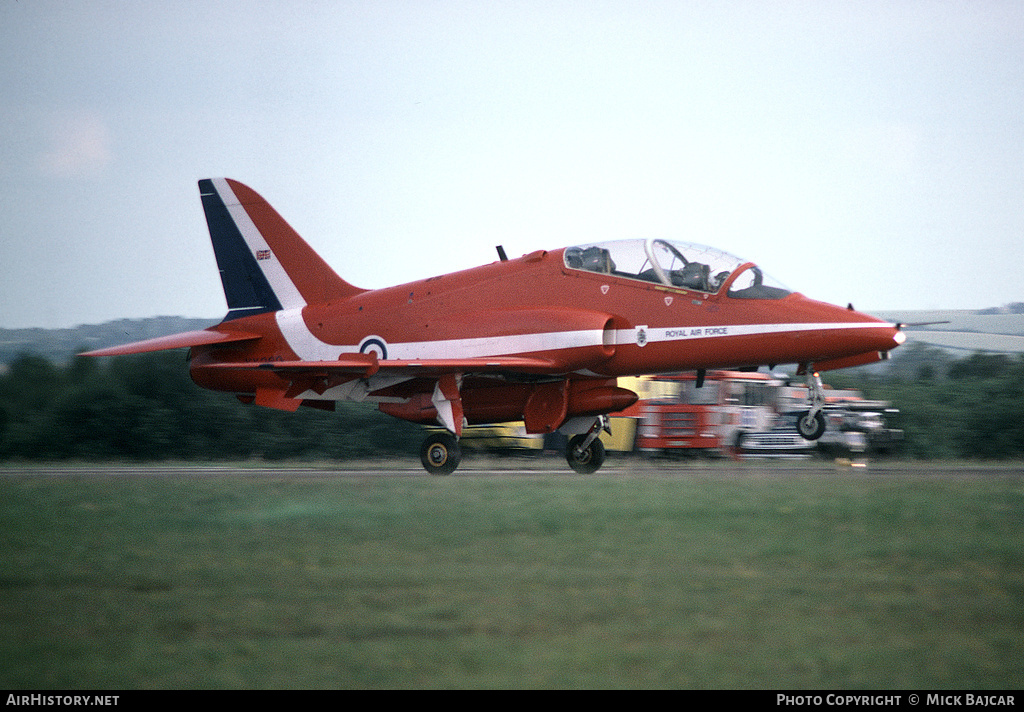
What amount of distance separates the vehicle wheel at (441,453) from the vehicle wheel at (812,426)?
16.7 feet

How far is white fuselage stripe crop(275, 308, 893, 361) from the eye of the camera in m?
14.4

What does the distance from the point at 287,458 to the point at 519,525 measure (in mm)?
16416

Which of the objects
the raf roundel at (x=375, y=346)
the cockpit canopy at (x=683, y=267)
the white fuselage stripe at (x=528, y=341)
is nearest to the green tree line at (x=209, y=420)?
the white fuselage stripe at (x=528, y=341)

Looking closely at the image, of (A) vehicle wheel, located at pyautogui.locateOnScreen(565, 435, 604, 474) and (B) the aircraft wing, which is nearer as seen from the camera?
(B) the aircraft wing

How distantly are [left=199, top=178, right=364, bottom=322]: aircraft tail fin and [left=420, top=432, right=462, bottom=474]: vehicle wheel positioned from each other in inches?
159

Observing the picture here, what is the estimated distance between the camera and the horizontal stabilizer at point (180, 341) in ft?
58.3

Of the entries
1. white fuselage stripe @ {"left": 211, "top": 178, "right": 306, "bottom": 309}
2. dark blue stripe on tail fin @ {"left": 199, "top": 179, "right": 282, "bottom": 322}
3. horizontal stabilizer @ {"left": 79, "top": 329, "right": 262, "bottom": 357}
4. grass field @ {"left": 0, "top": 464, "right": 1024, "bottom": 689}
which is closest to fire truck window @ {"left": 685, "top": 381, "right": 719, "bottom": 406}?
white fuselage stripe @ {"left": 211, "top": 178, "right": 306, "bottom": 309}

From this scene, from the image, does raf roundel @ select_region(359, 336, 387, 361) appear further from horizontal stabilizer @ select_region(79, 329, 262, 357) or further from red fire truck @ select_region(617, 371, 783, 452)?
red fire truck @ select_region(617, 371, 783, 452)

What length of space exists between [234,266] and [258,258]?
0.51 metres

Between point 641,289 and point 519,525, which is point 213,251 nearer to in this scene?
point 641,289

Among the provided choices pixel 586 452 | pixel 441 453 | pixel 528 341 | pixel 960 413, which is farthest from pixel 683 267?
pixel 960 413

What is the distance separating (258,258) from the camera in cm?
1917

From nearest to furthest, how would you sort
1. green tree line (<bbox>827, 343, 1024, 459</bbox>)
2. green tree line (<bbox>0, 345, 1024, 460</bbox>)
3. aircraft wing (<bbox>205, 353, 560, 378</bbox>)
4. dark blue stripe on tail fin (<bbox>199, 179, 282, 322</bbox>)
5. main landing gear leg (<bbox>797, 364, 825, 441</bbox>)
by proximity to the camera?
main landing gear leg (<bbox>797, 364, 825, 441</bbox>) < aircraft wing (<bbox>205, 353, 560, 378</bbox>) < dark blue stripe on tail fin (<bbox>199, 179, 282, 322</bbox>) < green tree line (<bbox>0, 345, 1024, 460</bbox>) < green tree line (<bbox>827, 343, 1024, 459</bbox>)

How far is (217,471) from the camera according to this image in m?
18.2
